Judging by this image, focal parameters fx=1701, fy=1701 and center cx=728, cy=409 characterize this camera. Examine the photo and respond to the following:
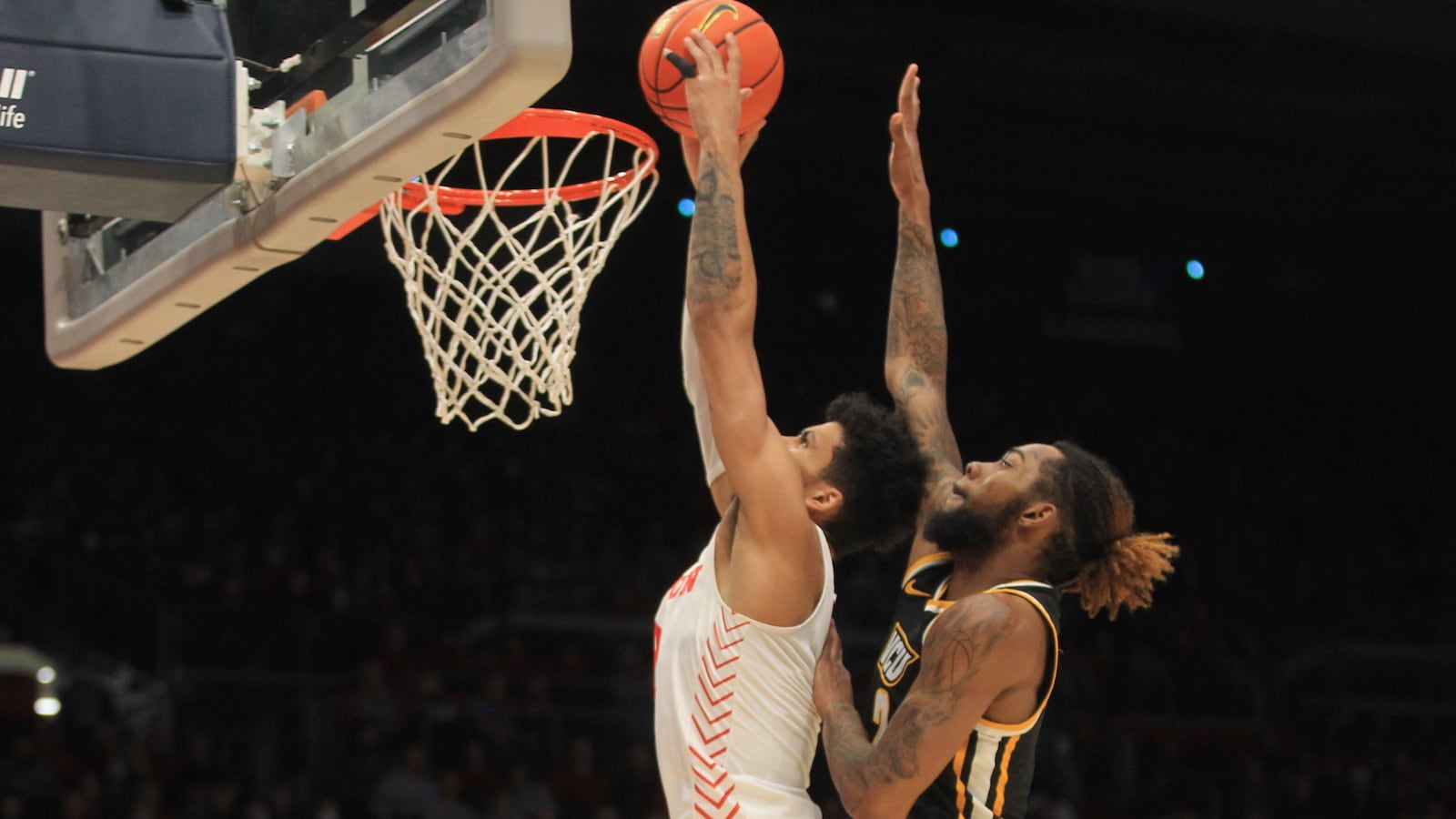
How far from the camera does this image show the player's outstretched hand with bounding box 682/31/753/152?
294 centimetres

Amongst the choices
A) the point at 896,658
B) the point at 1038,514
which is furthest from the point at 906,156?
the point at 896,658

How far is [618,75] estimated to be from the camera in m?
10.4

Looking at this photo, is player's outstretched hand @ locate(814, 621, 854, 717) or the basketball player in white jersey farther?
player's outstretched hand @ locate(814, 621, 854, 717)

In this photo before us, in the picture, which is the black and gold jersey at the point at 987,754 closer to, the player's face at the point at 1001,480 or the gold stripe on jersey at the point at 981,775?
the gold stripe on jersey at the point at 981,775

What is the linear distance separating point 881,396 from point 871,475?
1173cm

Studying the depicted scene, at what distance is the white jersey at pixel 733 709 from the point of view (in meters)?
3.00

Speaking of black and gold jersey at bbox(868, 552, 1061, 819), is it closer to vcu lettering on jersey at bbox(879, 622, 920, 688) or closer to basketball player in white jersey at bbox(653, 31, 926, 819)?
vcu lettering on jersey at bbox(879, 622, 920, 688)

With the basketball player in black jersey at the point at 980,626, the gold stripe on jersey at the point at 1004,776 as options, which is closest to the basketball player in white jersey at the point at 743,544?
the basketball player in black jersey at the point at 980,626

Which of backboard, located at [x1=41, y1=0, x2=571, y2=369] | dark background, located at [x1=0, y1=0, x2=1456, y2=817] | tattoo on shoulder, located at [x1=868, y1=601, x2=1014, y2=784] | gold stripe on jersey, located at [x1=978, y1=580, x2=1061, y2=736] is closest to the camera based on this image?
backboard, located at [x1=41, y1=0, x2=571, y2=369]

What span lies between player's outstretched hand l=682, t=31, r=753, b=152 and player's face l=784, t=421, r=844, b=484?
563 mm

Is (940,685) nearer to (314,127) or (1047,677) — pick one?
(1047,677)

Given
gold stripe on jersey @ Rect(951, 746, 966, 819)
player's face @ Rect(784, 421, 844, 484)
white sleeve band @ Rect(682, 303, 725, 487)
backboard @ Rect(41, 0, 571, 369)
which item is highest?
backboard @ Rect(41, 0, 571, 369)

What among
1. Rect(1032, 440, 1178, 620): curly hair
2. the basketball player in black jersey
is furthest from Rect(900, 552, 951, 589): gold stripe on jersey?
Rect(1032, 440, 1178, 620): curly hair

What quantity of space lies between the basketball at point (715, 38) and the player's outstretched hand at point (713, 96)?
17cm
